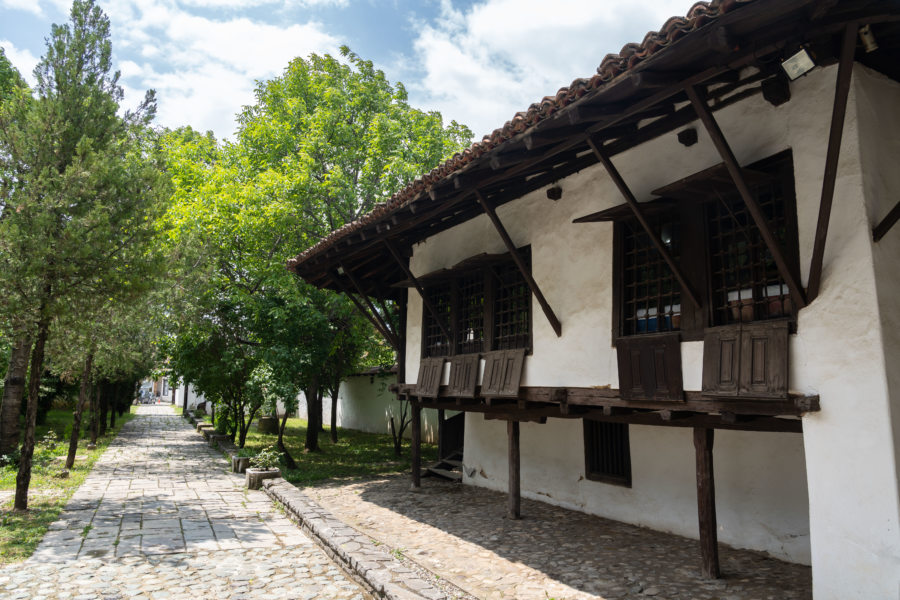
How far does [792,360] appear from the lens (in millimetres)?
4270

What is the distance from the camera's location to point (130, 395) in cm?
3102

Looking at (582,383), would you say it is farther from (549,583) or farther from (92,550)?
(92,550)

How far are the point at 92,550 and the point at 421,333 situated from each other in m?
5.59

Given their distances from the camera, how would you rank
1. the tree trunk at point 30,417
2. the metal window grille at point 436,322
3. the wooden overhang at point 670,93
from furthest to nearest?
1. the metal window grille at point 436,322
2. the tree trunk at point 30,417
3. the wooden overhang at point 670,93

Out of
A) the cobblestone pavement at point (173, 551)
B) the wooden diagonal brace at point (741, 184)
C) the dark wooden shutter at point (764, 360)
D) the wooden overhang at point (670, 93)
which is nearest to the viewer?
the wooden overhang at point (670, 93)

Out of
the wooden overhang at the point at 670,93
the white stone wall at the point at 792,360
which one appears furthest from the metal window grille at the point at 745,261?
the wooden overhang at the point at 670,93

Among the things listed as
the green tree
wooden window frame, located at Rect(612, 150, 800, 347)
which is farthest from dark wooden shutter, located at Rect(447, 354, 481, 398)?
the green tree

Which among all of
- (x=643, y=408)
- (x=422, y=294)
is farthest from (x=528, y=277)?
(x=422, y=294)

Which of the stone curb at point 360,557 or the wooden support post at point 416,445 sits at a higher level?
the wooden support post at point 416,445

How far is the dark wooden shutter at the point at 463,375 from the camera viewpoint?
8.02 m

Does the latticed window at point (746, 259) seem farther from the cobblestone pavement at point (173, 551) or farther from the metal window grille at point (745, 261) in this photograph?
the cobblestone pavement at point (173, 551)

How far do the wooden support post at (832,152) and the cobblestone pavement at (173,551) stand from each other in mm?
4614

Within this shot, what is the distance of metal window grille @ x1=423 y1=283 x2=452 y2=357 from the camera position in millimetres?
9438

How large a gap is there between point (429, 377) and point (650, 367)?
4503mm
